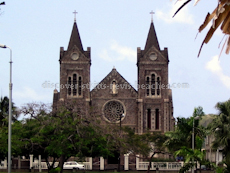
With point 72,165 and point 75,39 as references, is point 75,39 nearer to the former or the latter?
point 75,39

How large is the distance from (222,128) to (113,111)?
3006 cm

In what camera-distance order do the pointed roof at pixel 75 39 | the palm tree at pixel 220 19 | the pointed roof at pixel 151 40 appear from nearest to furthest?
1. the palm tree at pixel 220 19
2. the pointed roof at pixel 75 39
3. the pointed roof at pixel 151 40

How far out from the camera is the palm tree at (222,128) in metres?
32.1

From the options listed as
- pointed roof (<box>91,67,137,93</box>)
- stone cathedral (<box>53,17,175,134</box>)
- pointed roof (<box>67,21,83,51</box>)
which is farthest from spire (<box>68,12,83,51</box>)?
pointed roof (<box>91,67,137,93</box>)

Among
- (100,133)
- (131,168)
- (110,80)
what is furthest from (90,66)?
(100,133)

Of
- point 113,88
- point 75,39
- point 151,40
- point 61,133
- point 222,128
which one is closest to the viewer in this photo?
point 61,133

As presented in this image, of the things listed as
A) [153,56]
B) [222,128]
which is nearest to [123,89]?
[153,56]

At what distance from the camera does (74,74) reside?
2447 inches

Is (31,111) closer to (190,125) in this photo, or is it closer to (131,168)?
(190,125)

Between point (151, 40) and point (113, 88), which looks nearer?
point (113, 88)

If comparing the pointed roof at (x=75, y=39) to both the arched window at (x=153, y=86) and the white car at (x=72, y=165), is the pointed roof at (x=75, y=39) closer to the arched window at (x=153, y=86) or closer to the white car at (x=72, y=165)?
the arched window at (x=153, y=86)

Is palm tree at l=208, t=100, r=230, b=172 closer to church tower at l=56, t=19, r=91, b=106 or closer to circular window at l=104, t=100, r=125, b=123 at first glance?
circular window at l=104, t=100, r=125, b=123

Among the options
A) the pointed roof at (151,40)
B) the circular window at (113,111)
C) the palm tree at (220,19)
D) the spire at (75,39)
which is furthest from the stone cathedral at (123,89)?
the palm tree at (220,19)

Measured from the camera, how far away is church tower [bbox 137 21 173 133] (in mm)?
61375
